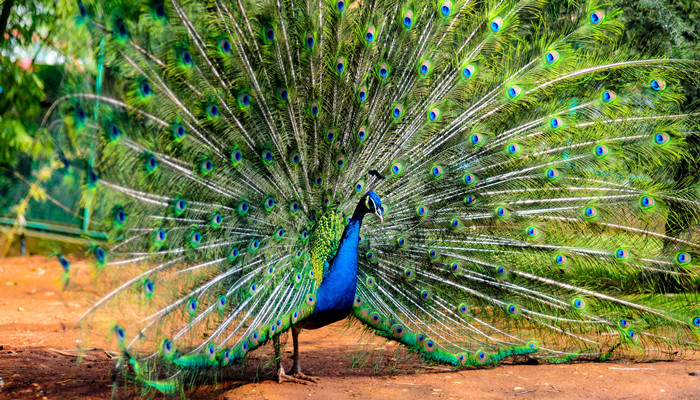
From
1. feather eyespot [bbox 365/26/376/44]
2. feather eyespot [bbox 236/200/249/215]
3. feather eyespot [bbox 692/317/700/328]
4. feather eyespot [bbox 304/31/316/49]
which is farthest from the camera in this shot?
feather eyespot [bbox 692/317/700/328]

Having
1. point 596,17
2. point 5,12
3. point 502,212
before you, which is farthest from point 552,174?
point 5,12

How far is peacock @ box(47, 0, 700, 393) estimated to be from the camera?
3.90 m

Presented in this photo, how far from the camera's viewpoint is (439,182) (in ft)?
15.2

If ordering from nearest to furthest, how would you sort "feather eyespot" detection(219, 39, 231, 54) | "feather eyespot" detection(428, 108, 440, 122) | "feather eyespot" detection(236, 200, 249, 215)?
"feather eyespot" detection(219, 39, 231, 54), "feather eyespot" detection(236, 200, 249, 215), "feather eyespot" detection(428, 108, 440, 122)

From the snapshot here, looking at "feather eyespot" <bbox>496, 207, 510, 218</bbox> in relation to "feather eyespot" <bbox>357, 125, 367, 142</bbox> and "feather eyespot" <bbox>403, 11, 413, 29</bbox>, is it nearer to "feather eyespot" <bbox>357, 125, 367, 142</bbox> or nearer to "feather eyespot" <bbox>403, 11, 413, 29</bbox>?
"feather eyespot" <bbox>357, 125, 367, 142</bbox>

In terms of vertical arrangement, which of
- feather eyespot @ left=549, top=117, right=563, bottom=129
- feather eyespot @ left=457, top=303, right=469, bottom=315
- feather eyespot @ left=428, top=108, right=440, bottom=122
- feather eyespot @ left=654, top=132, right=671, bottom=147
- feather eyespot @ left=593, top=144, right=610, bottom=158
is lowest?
feather eyespot @ left=457, top=303, right=469, bottom=315

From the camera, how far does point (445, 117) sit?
15.1 ft

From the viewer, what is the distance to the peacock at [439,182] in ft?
12.8

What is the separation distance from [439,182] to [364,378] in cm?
164

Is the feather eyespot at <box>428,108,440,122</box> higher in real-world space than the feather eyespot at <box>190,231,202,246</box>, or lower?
higher

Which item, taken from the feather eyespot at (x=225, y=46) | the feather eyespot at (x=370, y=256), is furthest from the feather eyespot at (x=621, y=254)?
the feather eyespot at (x=225, y=46)

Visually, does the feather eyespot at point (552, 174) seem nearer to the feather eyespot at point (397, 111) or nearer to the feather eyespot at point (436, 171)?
the feather eyespot at point (436, 171)

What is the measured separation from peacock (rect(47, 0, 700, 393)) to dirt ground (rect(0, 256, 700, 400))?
0.20m

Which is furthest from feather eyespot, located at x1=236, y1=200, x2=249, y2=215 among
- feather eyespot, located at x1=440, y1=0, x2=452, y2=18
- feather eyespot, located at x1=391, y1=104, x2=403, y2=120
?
feather eyespot, located at x1=440, y1=0, x2=452, y2=18
